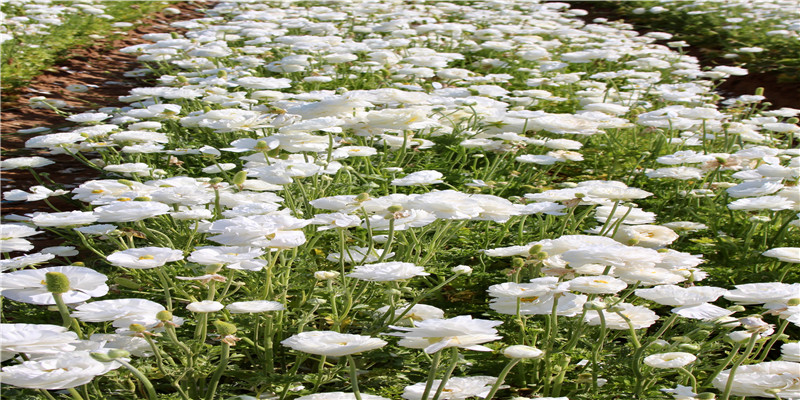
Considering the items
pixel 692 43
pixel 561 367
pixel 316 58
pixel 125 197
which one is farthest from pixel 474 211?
pixel 692 43

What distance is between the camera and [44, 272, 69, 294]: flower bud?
1466mm

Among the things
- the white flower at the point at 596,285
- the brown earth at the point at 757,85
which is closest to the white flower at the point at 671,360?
the white flower at the point at 596,285

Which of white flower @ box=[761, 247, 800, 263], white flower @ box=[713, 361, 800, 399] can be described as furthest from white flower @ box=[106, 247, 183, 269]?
white flower @ box=[761, 247, 800, 263]

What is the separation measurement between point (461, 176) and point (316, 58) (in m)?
2.00

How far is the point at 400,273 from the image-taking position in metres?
1.76

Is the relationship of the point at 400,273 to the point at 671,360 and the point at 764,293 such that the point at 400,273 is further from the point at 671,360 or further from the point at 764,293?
the point at 764,293

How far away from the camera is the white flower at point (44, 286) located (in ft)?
5.11

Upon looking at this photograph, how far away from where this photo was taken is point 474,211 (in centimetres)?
201

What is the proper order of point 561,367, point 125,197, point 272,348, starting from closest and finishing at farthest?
point 561,367, point 272,348, point 125,197

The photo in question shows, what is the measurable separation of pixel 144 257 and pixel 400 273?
700mm

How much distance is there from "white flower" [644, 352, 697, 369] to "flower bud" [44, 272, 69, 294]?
1.42 metres

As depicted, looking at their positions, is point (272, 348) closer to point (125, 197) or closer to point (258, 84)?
point (125, 197)

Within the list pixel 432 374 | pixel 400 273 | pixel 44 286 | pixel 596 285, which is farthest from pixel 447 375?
pixel 44 286

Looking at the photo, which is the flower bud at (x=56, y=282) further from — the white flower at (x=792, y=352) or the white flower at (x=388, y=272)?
the white flower at (x=792, y=352)
